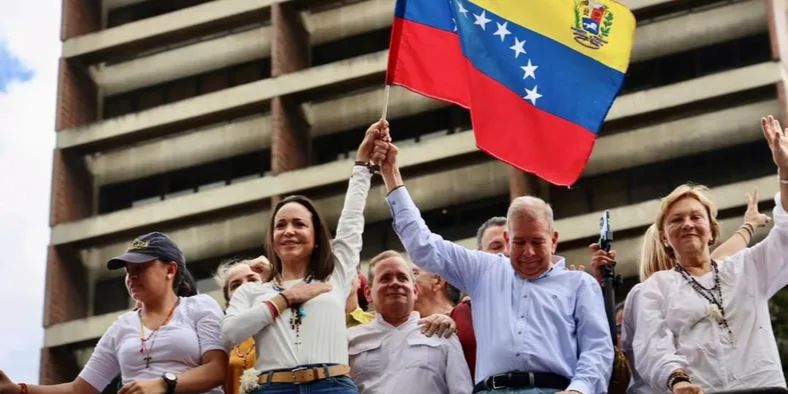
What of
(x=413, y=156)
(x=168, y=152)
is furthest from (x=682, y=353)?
(x=168, y=152)

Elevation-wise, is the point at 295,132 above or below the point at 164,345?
above

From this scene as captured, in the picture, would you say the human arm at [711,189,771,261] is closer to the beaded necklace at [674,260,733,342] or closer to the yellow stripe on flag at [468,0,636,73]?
the beaded necklace at [674,260,733,342]

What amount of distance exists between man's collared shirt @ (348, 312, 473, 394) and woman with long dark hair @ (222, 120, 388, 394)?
463mm

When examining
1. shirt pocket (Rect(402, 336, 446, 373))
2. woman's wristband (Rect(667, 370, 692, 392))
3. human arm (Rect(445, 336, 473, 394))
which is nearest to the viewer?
woman's wristband (Rect(667, 370, 692, 392))

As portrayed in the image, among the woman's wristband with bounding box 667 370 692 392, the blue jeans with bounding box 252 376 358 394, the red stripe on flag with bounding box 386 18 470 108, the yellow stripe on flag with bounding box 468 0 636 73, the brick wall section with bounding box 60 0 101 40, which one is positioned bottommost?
the woman's wristband with bounding box 667 370 692 392

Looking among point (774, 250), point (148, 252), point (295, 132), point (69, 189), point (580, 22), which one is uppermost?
point (295, 132)

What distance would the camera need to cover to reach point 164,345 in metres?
6.71

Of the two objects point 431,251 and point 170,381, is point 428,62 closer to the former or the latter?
point 431,251

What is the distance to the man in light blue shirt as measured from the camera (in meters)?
6.56

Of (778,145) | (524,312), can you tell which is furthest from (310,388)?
(778,145)

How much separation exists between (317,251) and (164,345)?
889 millimetres

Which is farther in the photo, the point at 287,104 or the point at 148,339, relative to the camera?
the point at 287,104

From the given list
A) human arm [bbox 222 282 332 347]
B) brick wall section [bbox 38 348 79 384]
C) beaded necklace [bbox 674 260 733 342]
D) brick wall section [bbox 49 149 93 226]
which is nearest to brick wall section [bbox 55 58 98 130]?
brick wall section [bbox 49 149 93 226]

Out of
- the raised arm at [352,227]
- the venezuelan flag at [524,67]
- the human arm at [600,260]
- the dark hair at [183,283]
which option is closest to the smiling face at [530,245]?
the human arm at [600,260]
